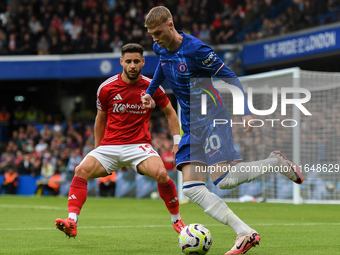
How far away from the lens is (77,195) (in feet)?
19.6

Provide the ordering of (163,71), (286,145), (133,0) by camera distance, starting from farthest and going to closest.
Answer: (133,0) → (286,145) → (163,71)

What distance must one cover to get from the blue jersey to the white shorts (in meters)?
Answer: 1.51

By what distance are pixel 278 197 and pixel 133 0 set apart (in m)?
14.2

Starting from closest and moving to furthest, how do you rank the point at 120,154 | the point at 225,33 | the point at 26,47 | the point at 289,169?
the point at 289,169, the point at 120,154, the point at 225,33, the point at 26,47

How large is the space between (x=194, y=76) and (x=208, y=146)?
2.01 ft

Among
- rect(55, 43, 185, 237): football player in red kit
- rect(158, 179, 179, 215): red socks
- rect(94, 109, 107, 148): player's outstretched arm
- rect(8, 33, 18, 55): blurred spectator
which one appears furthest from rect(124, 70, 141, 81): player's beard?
rect(8, 33, 18, 55): blurred spectator

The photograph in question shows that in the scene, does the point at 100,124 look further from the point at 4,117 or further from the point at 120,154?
the point at 4,117

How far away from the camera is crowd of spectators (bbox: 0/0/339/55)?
2045 cm

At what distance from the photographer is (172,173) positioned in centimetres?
1622

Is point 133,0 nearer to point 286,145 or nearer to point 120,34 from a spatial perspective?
point 120,34

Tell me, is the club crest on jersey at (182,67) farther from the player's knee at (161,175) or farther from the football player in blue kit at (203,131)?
the player's knee at (161,175)

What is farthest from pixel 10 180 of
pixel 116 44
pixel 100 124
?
pixel 100 124

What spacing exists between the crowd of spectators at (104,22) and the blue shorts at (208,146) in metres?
14.8

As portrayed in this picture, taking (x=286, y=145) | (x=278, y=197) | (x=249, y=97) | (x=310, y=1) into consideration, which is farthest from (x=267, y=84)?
(x=310, y=1)
